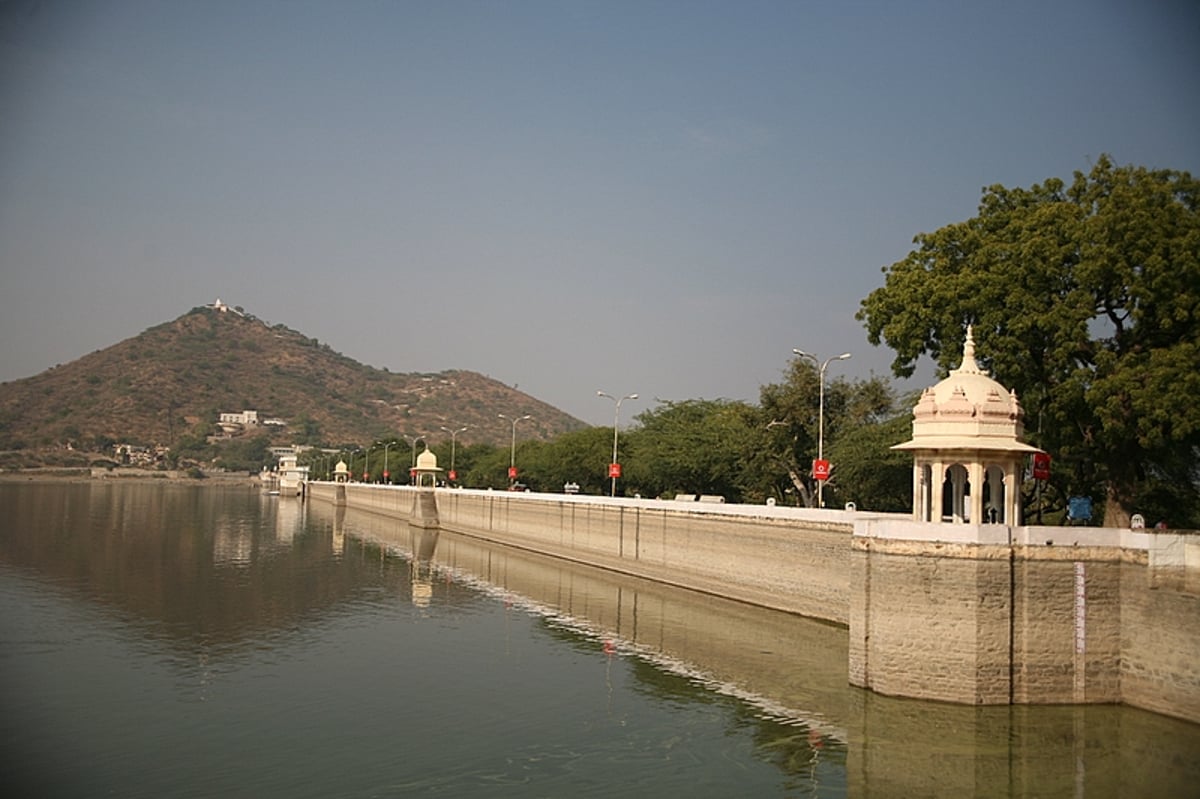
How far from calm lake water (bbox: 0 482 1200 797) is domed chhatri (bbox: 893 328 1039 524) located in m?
5.22

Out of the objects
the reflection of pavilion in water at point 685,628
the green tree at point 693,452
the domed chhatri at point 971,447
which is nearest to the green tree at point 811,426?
the green tree at point 693,452

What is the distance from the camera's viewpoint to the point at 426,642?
3409 centimetres

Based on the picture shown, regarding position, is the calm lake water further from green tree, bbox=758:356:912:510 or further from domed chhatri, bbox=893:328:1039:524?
green tree, bbox=758:356:912:510

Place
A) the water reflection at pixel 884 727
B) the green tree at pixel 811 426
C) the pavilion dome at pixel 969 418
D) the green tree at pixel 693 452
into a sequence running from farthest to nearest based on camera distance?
the green tree at pixel 693 452
the green tree at pixel 811 426
the pavilion dome at pixel 969 418
the water reflection at pixel 884 727

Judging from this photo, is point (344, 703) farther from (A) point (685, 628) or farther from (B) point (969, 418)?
(B) point (969, 418)

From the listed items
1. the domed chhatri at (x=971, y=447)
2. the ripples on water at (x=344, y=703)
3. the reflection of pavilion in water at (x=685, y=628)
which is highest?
the domed chhatri at (x=971, y=447)

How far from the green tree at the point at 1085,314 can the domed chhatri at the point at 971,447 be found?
5985 mm

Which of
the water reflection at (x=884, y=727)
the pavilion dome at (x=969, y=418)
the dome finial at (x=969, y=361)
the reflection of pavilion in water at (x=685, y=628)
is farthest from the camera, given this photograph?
the dome finial at (x=969, y=361)

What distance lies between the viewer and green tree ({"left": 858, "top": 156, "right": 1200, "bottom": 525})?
98.6 feet

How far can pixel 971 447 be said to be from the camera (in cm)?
2534

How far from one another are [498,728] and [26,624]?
20387 mm

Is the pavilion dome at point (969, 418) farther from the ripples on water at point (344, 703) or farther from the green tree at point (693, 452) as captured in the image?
the green tree at point (693, 452)

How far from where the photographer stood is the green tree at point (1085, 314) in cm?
3005

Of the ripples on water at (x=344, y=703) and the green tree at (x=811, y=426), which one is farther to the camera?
the green tree at (x=811, y=426)
